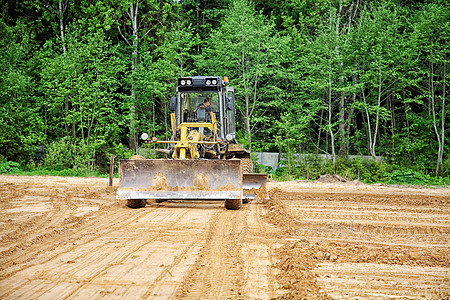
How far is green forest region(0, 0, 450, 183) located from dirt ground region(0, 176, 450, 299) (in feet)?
41.3

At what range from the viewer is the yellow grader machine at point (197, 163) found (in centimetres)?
985

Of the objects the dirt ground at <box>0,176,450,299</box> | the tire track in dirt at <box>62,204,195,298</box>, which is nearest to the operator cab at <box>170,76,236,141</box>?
the dirt ground at <box>0,176,450,299</box>

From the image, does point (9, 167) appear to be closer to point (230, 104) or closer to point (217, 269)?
point (230, 104)

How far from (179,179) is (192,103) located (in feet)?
8.62

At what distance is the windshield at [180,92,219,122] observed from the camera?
38.6ft

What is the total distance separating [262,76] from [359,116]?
6.89 meters

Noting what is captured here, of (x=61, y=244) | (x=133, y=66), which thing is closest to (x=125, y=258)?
(x=61, y=244)

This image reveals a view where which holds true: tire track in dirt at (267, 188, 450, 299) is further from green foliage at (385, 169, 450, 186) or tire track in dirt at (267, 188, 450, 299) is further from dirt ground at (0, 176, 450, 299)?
green foliage at (385, 169, 450, 186)

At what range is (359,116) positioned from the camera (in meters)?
28.2

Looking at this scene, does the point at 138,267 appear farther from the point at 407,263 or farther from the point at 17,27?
the point at 17,27

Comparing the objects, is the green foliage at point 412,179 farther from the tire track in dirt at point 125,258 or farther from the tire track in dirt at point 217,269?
the tire track in dirt at point 125,258

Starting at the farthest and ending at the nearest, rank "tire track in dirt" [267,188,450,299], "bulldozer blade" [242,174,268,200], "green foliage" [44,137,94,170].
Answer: "green foliage" [44,137,94,170] < "bulldozer blade" [242,174,268,200] < "tire track in dirt" [267,188,450,299]

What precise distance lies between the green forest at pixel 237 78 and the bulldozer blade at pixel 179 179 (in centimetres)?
1207

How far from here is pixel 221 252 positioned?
5.97 metres
